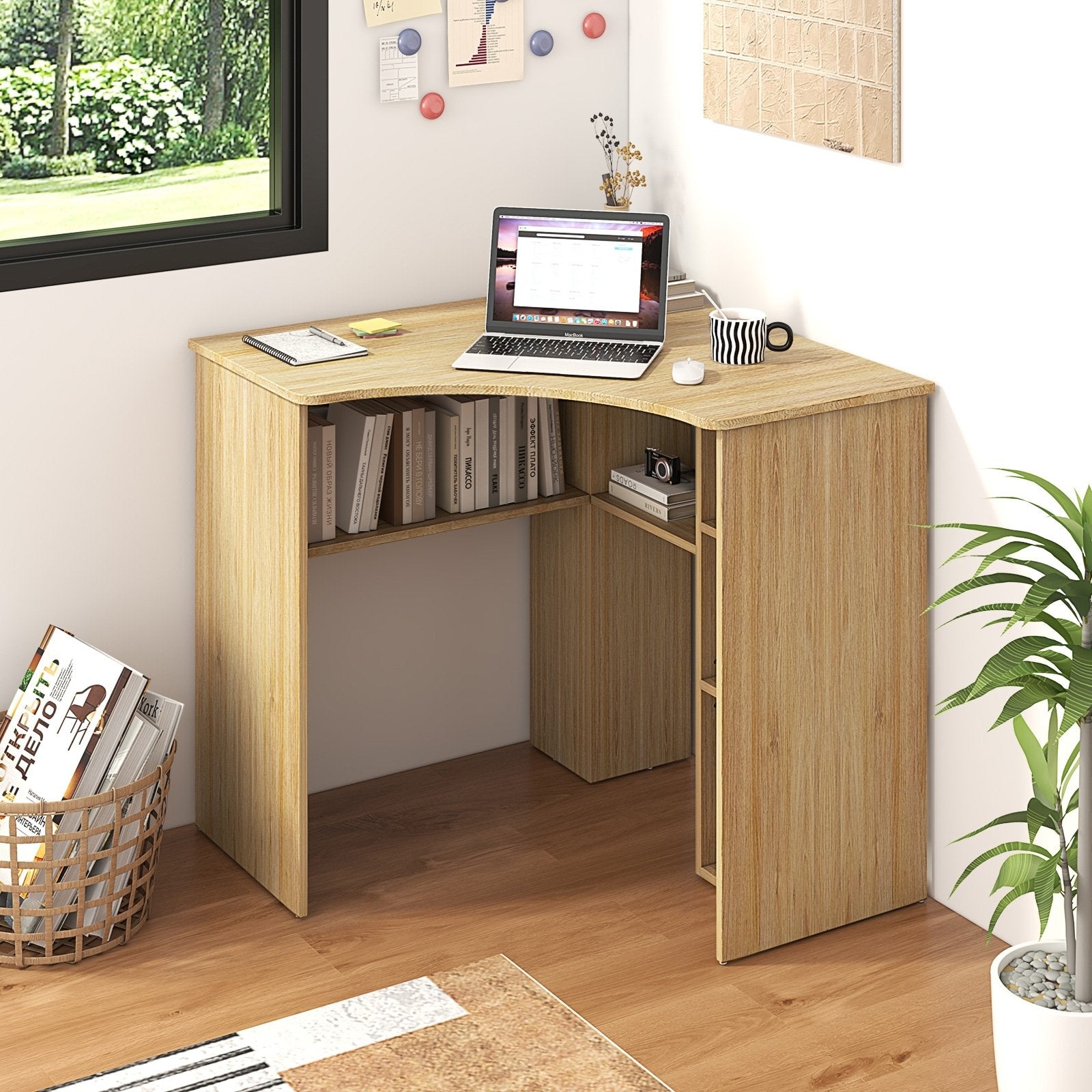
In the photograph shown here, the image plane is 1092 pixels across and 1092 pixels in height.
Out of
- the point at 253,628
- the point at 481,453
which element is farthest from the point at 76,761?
the point at 481,453

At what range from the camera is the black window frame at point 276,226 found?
10.6 ft

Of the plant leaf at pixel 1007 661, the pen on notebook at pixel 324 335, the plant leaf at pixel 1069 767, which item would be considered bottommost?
the plant leaf at pixel 1069 767

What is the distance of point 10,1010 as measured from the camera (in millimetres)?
2955

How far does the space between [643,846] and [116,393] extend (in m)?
1.32

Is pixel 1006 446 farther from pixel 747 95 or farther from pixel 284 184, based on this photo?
pixel 284 184

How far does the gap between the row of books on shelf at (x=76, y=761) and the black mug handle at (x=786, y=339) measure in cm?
122

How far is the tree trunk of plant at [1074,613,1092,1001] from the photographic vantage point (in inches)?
100

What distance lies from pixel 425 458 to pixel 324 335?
11.5 inches

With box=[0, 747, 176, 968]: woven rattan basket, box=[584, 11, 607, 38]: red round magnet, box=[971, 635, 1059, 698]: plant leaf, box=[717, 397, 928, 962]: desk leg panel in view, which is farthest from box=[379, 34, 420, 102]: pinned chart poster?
box=[971, 635, 1059, 698]: plant leaf

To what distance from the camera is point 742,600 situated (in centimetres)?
295

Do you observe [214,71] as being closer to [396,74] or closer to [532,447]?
[396,74]

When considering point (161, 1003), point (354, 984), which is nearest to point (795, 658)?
point (354, 984)

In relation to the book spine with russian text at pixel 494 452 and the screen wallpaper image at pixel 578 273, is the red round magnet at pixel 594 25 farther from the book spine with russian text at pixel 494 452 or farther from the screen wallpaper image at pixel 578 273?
the book spine with russian text at pixel 494 452

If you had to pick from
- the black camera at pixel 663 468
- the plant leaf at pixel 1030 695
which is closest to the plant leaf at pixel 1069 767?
the plant leaf at pixel 1030 695
